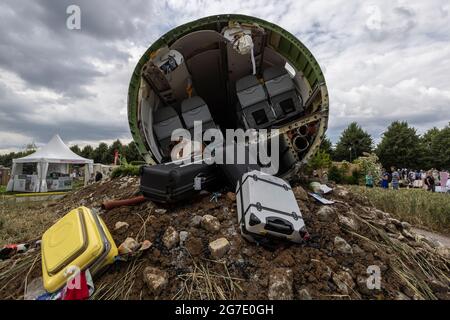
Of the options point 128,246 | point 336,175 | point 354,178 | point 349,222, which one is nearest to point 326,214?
point 349,222

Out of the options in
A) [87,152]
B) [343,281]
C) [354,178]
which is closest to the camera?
[343,281]

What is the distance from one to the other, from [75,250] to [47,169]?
1406cm

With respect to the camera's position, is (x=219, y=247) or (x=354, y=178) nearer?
(x=219, y=247)

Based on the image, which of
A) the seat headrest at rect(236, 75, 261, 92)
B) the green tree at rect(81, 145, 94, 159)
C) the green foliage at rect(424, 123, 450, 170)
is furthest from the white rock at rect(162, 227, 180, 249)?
the green tree at rect(81, 145, 94, 159)

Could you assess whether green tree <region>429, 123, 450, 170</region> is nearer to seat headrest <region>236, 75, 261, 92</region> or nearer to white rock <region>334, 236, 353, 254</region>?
seat headrest <region>236, 75, 261, 92</region>

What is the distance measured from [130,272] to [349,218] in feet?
6.51

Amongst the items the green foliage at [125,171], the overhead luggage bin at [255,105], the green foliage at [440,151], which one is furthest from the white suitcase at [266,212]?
the green foliage at [440,151]

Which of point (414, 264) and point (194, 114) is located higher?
point (194, 114)

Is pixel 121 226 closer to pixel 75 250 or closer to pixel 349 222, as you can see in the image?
pixel 75 250

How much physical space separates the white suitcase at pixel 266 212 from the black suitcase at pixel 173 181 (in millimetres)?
489

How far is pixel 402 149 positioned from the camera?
111ft

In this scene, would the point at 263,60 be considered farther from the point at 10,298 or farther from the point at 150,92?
the point at 10,298

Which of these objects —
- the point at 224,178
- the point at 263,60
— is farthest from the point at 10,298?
the point at 263,60

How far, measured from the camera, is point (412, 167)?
33.7 m
